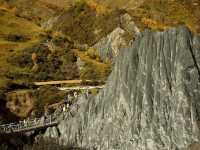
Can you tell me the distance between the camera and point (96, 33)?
7736 inches

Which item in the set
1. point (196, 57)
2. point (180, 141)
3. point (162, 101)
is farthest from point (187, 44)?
point (180, 141)

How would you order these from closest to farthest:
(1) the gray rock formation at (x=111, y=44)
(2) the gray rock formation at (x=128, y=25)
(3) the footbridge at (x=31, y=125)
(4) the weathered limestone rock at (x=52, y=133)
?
(3) the footbridge at (x=31, y=125), (4) the weathered limestone rock at (x=52, y=133), (1) the gray rock formation at (x=111, y=44), (2) the gray rock formation at (x=128, y=25)

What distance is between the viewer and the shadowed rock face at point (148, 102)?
98812 mm

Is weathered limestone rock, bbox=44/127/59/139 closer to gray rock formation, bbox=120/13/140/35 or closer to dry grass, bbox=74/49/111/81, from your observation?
dry grass, bbox=74/49/111/81

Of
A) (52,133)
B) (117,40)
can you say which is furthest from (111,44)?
(52,133)

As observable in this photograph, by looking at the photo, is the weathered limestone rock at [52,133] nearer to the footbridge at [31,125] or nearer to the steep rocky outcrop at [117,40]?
the footbridge at [31,125]

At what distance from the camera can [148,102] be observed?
10394 cm

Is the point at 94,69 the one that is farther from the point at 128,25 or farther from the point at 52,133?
the point at 52,133

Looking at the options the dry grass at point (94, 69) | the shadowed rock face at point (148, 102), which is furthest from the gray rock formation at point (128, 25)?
the shadowed rock face at point (148, 102)

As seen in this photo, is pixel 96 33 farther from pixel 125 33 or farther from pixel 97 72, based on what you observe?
pixel 97 72

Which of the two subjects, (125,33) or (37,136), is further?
(125,33)

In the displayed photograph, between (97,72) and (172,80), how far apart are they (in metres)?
58.9

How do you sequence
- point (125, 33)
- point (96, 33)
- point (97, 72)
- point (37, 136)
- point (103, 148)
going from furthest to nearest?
point (96, 33) → point (125, 33) → point (97, 72) → point (37, 136) → point (103, 148)

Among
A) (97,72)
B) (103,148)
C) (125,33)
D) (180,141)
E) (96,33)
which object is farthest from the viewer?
(96,33)
